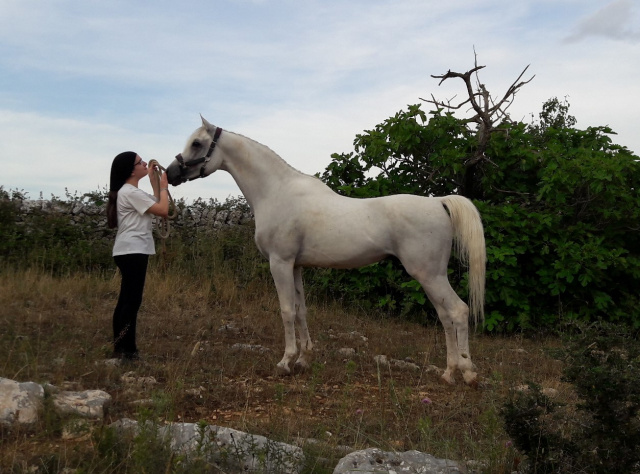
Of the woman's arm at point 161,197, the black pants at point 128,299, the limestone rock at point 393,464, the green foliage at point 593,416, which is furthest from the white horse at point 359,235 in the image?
the limestone rock at point 393,464

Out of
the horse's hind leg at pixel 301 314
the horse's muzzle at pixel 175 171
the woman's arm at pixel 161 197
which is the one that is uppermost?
the horse's muzzle at pixel 175 171

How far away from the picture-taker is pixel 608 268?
28.6 ft

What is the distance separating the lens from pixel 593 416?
10.4ft

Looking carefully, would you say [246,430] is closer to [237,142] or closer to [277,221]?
[277,221]

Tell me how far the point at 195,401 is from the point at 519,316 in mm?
5436

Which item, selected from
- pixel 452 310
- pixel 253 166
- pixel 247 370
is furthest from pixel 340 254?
pixel 247 370

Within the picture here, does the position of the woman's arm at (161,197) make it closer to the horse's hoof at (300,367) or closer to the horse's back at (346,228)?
the horse's back at (346,228)

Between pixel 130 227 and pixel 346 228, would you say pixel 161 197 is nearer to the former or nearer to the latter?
pixel 130 227

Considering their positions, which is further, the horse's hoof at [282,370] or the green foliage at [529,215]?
the green foliage at [529,215]

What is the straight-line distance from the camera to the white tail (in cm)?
589

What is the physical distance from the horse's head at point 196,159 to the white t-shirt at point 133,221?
0.48m

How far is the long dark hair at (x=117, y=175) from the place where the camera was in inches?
232

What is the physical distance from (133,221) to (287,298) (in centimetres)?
165

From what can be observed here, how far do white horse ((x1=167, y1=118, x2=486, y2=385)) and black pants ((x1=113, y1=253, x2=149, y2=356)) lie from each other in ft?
3.14
